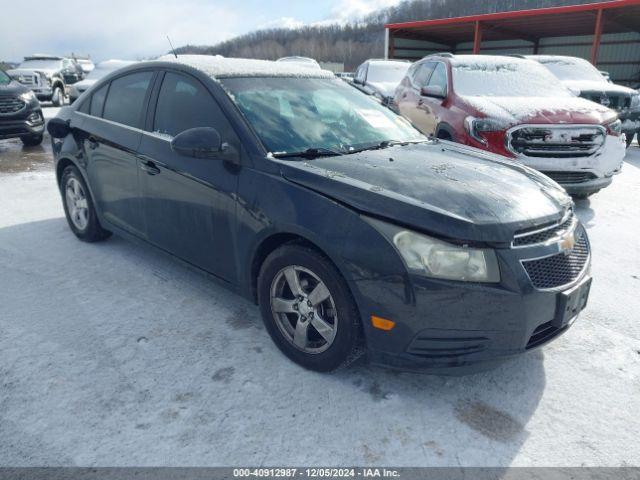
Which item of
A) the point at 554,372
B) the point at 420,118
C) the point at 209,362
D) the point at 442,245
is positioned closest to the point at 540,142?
the point at 420,118

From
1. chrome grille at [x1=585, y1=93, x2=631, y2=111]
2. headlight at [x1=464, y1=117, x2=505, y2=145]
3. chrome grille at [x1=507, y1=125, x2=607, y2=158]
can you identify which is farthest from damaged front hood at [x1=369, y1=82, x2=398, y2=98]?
chrome grille at [x1=507, y1=125, x2=607, y2=158]

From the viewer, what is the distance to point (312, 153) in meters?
2.77

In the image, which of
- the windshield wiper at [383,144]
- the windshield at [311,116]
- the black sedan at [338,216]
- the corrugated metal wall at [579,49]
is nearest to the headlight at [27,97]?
the black sedan at [338,216]

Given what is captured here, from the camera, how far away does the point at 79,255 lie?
4184 mm

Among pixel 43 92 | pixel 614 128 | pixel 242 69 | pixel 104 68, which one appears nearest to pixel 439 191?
pixel 242 69

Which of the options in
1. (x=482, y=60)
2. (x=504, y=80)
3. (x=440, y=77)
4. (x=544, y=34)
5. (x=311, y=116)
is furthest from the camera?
(x=544, y=34)

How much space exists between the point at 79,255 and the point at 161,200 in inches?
55.8

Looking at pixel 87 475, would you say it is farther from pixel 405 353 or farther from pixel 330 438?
pixel 405 353

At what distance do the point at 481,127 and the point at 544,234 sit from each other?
11.1ft

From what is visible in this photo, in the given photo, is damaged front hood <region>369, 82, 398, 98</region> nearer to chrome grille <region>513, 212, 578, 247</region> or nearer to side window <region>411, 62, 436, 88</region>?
side window <region>411, 62, 436, 88</region>

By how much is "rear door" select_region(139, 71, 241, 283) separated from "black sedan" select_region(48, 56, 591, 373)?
0.04ft

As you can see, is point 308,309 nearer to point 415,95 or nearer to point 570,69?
point 415,95

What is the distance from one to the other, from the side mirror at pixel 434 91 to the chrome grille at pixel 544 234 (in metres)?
4.07

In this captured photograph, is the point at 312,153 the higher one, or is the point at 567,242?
the point at 312,153
